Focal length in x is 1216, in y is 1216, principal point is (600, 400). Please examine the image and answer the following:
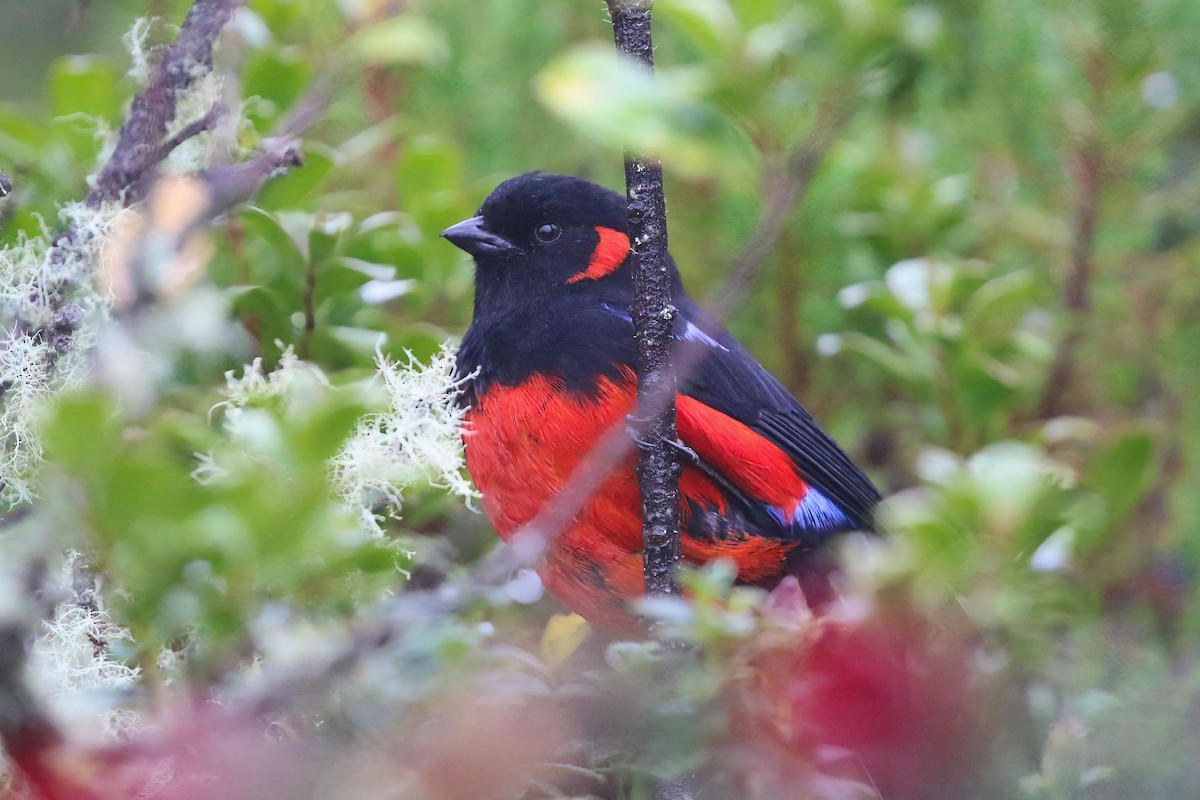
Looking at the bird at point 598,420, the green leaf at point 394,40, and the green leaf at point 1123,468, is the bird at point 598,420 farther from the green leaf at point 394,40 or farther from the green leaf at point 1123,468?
the green leaf at point 1123,468

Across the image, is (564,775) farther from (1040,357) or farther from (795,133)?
(1040,357)

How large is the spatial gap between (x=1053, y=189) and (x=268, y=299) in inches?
68.8

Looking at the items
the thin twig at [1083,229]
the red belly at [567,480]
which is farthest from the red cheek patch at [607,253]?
the thin twig at [1083,229]

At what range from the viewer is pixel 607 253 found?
8.55 ft

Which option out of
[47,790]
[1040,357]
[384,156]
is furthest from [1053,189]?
[47,790]

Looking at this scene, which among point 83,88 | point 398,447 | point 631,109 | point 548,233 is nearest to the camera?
point 631,109

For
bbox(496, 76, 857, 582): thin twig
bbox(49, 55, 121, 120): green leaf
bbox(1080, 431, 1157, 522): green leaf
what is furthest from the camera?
bbox(49, 55, 121, 120): green leaf

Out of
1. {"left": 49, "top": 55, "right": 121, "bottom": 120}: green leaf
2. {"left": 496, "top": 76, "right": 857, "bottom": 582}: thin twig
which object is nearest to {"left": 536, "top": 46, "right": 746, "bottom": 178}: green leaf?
{"left": 496, "top": 76, "right": 857, "bottom": 582}: thin twig

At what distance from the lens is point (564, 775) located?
3.43ft

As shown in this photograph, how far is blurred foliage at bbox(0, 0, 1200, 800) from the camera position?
945 mm

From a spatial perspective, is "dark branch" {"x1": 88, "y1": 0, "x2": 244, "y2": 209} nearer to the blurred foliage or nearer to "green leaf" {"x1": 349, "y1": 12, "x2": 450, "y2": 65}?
the blurred foliage

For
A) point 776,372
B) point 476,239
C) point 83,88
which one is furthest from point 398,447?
point 776,372

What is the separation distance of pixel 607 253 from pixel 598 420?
593 millimetres

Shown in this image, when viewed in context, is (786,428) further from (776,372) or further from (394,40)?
(394,40)
